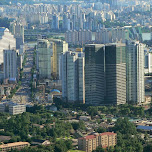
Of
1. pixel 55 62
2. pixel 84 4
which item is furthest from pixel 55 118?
pixel 84 4

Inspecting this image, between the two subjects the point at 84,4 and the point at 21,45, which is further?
the point at 84,4

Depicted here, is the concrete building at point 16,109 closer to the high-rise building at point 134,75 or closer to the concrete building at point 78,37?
the high-rise building at point 134,75

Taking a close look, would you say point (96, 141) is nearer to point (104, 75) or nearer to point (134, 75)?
point (104, 75)

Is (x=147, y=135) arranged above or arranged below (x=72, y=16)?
below

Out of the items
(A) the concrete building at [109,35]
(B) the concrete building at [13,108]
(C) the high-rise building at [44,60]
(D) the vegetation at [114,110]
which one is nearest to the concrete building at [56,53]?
(C) the high-rise building at [44,60]

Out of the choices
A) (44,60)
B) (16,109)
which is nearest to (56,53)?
(44,60)

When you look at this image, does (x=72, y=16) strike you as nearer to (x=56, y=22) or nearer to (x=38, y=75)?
(x=56, y=22)
